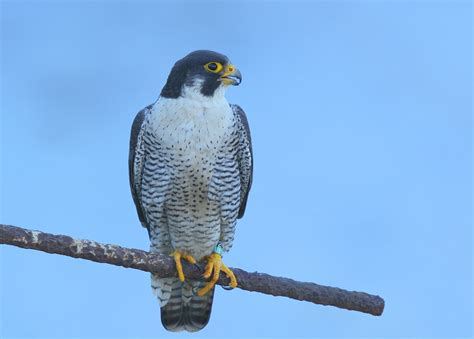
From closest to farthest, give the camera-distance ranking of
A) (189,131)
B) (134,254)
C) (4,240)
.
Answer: (4,240) → (134,254) → (189,131)

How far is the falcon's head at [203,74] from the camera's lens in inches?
218

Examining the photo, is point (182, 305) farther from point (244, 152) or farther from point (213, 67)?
point (213, 67)

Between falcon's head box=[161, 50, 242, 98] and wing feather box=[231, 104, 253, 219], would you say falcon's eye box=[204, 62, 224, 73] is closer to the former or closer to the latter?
falcon's head box=[161, 50, 242, 98]

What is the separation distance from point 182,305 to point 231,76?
1742 millimetres

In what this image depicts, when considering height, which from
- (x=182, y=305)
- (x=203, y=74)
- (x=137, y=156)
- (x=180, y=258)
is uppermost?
(x=203, y=74)

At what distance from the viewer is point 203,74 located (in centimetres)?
554

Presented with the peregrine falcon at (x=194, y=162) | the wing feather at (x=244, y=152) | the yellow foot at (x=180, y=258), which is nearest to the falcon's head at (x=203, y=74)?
the peregrine falcon at (x=194, y=162)

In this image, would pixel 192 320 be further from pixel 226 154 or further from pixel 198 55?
pixel 198 55

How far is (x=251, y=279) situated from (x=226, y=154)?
1.17 m

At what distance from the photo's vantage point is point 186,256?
5.71 meters

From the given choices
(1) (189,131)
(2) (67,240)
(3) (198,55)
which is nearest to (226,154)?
(1) (189,131)

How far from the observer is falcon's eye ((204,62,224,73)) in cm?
554

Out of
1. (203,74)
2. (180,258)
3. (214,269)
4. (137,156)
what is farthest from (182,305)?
(203,74)

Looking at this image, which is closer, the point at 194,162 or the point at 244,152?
the point at 194,162
